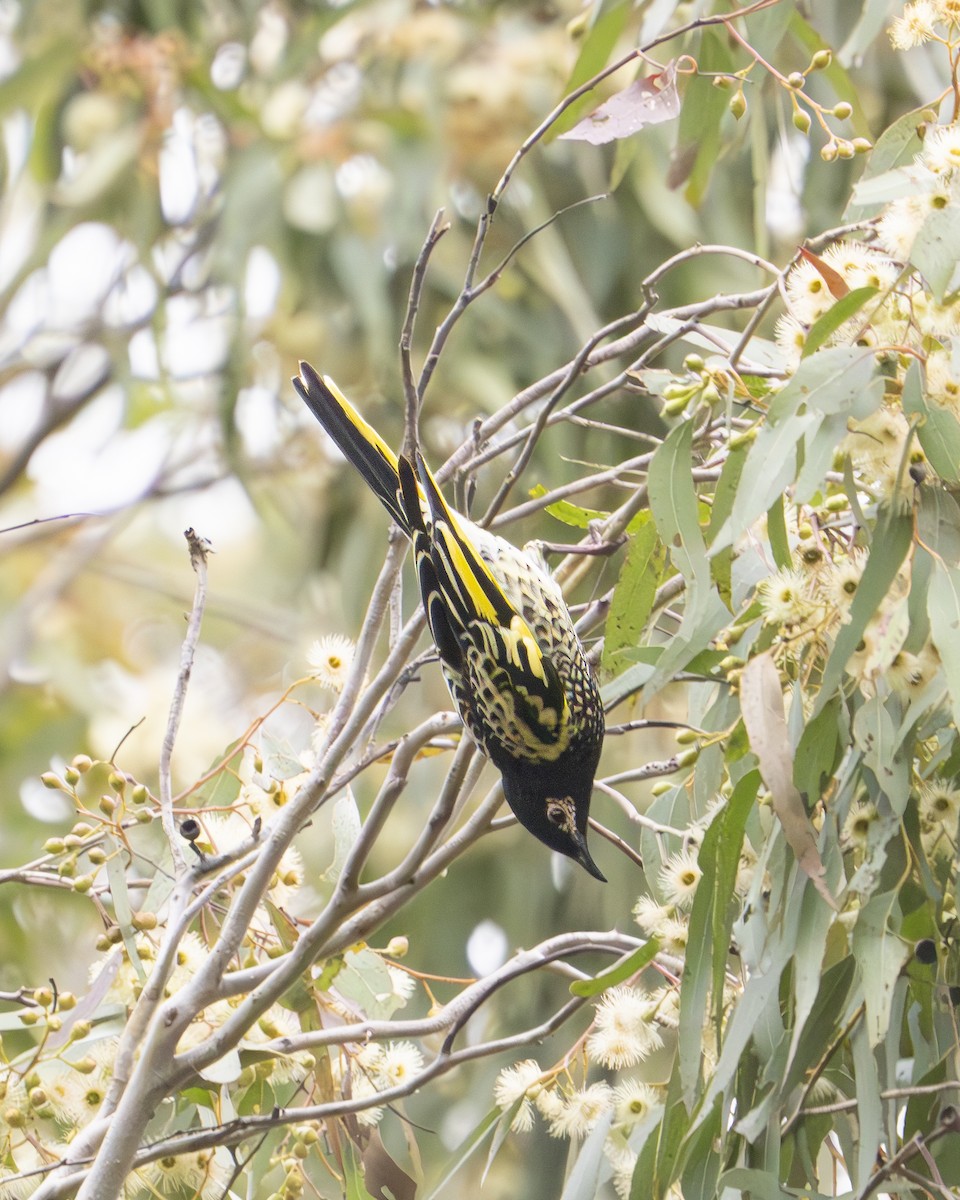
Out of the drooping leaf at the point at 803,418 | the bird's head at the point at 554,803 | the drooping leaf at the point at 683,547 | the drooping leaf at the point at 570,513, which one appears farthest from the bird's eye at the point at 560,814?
the drooping leaf at the point at 803,418

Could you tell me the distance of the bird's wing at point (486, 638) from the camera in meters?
2.20

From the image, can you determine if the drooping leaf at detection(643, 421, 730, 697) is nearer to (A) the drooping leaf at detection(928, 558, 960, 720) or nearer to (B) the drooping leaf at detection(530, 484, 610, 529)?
(A) the drooping leaf at detection(928, 558, 960, 720)

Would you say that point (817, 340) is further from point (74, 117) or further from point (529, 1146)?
point (74, 117)

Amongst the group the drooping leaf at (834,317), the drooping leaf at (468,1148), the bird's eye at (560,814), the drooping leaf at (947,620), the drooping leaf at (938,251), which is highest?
the drooping leaf at (938,251)

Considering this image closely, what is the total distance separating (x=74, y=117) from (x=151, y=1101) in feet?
13.6

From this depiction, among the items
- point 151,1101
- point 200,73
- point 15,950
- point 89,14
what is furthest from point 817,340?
point 89,14

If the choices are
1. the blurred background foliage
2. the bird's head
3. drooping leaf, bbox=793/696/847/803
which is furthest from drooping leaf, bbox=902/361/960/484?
the blurred background foliage

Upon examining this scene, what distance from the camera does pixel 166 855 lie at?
6.77ft

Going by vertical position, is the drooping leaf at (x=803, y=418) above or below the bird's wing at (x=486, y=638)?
above

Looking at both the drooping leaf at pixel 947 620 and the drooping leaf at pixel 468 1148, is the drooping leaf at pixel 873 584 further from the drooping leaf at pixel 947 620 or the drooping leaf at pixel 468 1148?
the drooping leaf at pixel 468 1148

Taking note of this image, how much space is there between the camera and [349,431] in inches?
97.1

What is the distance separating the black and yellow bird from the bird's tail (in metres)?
0.03

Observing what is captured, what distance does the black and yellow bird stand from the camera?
87.0 inches

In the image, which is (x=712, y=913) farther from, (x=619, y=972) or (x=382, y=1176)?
(x=382, y=1176)
